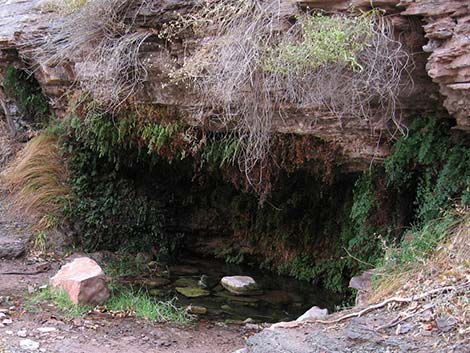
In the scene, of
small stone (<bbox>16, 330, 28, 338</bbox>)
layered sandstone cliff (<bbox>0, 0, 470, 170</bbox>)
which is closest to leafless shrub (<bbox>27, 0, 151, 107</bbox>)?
layered sandstone cliff (<bbox>0, 0, 470, 170</bbox>)

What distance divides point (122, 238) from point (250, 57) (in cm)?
400

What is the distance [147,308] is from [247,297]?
152cm

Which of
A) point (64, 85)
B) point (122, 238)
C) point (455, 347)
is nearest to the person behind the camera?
point (455, 347)

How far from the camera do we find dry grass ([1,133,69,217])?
764cm

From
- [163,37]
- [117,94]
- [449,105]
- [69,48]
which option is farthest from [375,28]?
[69,48]

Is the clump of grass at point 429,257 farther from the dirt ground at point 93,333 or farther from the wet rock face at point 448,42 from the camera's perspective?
the dirt ground at point 93,333

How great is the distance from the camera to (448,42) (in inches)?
169

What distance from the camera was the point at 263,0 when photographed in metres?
5.27

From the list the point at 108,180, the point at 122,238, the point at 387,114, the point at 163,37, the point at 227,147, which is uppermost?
the point at 163,37

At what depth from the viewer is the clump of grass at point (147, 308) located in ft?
19.4

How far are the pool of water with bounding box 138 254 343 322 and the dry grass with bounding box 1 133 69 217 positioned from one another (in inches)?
63.8

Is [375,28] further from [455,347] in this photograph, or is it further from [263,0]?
[455,347]

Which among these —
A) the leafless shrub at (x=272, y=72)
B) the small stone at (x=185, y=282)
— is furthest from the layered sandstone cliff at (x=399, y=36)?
the small stone at (x=185, y=282)

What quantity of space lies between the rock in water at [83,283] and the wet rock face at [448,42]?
3.47 metres
